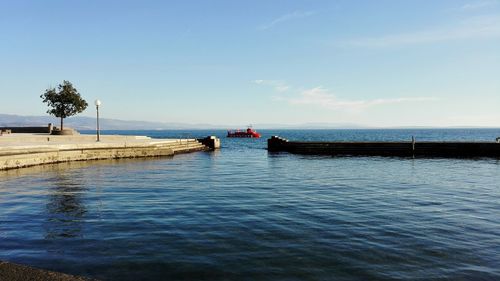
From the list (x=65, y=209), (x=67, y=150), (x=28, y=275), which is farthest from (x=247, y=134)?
(x=28, y=275)

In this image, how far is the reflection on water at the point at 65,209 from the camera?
10609mm

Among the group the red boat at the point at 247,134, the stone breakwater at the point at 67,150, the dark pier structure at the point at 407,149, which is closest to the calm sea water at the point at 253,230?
the stone breakwater at the point at 67,150

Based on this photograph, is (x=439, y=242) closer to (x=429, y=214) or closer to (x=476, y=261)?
(x=476, y=261)

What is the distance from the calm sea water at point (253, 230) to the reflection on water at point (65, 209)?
40mm

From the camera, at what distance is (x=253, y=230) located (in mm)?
10711

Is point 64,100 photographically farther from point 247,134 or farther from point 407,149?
point 247,134

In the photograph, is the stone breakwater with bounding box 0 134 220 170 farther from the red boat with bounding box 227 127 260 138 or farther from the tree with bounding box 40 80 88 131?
the red boat with bounding box 227 127 260 138

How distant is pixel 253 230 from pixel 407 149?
40.0 m

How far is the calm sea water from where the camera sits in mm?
7789

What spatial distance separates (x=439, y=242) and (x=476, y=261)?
4.65 feet

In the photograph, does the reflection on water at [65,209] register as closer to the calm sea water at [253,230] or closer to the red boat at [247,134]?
the calm sea water at [253,230]

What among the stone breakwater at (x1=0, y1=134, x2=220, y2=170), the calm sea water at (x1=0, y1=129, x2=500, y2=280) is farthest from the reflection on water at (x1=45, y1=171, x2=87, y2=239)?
the stone breakwater at (x1=0, y1=134, x2=220, y2=170)

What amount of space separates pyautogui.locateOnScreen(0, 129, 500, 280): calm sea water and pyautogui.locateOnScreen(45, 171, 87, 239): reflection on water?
4 centimetres

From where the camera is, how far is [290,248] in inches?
355
